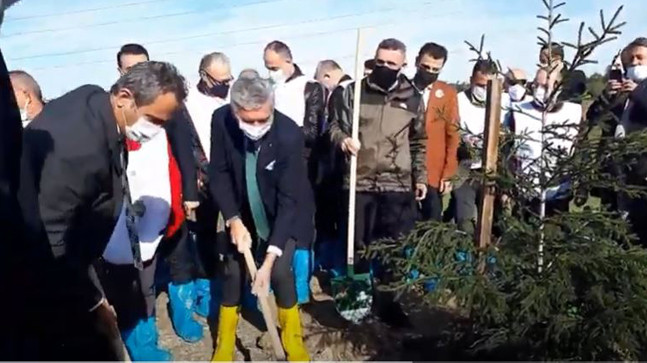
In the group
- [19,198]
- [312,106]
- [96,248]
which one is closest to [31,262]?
[19,198]

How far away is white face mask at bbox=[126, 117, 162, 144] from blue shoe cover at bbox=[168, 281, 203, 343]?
2423 mm

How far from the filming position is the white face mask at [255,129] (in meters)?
5.62

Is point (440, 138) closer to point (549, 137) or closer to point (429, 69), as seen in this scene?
point (429, 69)

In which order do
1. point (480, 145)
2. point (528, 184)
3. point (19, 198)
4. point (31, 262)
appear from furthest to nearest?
point (480, 145)
point (528, 184)
point (31, 262)
point (19, 198)

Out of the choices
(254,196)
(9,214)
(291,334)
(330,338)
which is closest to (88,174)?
(9,214)

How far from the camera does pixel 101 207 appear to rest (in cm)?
428

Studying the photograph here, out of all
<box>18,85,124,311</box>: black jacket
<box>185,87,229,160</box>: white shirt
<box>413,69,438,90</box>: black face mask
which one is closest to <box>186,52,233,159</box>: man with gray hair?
<box>185,87,229,160</box>: white shirt

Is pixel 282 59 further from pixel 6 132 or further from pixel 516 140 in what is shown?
pixel 6 132

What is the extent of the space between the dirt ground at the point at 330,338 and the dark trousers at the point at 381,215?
495mm

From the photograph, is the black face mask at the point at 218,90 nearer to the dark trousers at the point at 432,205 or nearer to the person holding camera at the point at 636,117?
the dark trousers at the point at 432,205

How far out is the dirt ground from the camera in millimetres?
6328

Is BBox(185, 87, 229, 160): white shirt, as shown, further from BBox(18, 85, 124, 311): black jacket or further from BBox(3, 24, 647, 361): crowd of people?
BBox(18, 85, 124, 311): black jacket

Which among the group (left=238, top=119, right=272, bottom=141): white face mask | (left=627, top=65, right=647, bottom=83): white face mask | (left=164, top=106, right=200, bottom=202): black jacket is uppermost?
(left=627, top=65, right=647, bottom=83): white face mask

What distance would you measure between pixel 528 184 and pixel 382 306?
167 cm
